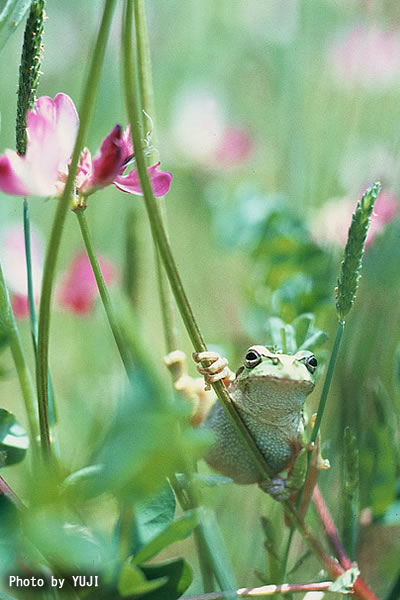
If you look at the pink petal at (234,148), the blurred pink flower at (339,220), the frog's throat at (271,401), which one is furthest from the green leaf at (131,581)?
the pink petal at (234,148)

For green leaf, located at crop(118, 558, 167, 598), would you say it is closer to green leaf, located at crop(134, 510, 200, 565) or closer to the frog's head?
green leaf, located at crop(134, 510, 200, 565)

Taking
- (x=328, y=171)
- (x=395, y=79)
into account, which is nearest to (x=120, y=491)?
(x=328, y=171)

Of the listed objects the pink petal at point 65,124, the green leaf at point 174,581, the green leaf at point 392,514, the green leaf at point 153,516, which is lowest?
the green leaf at point 392,514

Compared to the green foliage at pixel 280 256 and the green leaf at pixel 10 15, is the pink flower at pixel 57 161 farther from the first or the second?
the green foliage at pixel 280 256

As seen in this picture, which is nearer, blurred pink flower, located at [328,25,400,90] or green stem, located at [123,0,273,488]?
green stem, located at [123,0,273,488]

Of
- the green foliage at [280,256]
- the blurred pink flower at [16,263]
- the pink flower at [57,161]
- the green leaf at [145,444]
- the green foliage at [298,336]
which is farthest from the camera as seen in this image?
the blurred pink flower at [16,263]

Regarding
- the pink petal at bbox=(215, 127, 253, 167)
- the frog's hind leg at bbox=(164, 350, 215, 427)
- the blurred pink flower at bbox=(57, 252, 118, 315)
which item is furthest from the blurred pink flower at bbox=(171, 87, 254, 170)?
the frog's hind leg at bbox=(164, 350, 215, 427)

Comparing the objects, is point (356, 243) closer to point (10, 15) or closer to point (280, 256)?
point (10, 15)
